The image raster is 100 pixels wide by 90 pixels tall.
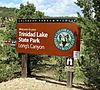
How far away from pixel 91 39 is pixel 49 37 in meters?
2.94

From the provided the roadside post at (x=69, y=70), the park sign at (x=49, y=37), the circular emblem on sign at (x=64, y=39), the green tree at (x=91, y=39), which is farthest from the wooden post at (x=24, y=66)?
the green tree at (x=91, y=39)

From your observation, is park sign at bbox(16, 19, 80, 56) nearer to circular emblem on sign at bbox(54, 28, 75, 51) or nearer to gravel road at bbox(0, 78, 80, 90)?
circular emblem on sign at bbox(54, 28, 75, 51)

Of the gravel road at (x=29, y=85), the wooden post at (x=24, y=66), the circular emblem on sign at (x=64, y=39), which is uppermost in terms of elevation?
the circular emblem on sign at (x=64, y=39)

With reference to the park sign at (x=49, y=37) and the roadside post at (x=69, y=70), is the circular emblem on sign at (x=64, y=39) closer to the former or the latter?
the park sign at (x=49, y=37)

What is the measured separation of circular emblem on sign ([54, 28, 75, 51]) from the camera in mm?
11781

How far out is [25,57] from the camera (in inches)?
534

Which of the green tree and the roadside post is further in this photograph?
the roadside post

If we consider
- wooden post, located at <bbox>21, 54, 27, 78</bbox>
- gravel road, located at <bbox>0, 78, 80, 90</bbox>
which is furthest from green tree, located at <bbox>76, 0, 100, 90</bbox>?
wooden post, located at <bbox>21, 54, 27, 78</bbox>

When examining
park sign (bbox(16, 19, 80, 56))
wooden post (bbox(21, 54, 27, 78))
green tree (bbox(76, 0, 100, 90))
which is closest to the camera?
green tree (bbox(76, 0, 100, 90))

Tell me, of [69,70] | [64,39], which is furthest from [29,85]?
[64,39]

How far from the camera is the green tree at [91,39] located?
32.2 ft

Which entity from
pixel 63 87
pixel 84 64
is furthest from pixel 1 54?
pixel 84 64

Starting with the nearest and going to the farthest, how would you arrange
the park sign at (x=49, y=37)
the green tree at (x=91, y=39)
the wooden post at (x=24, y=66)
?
the green tree at (x=91, y=39) → the park sign at (x=49, y=37) → the wooden post at (x=24, y=66)

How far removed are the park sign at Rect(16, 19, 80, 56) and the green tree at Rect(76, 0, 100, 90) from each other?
0.97 meters
